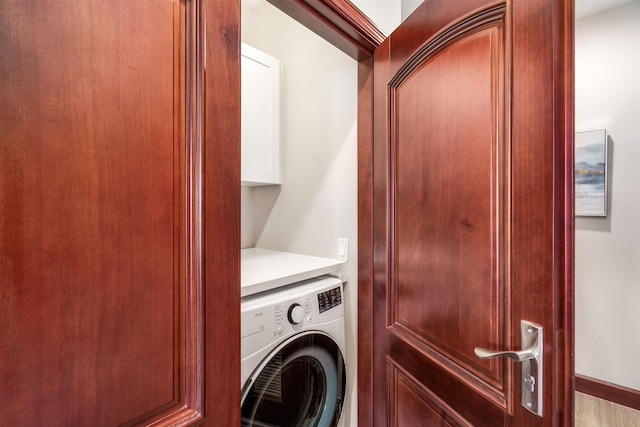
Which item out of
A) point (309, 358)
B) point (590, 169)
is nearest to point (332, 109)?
point (309, 358)

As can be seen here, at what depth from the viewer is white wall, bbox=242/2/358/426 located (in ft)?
4.71

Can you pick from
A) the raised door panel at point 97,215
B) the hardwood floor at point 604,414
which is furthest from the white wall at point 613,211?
the raised door panel at point 97,215

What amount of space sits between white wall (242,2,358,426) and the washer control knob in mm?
380

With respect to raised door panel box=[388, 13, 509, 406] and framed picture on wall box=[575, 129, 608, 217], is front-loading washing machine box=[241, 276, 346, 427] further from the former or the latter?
framed picture on wall box=[575, 129, 608, 217]

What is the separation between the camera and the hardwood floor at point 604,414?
1.54 m

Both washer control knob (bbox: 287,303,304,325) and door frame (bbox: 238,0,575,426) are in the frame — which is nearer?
door frame (bbox: 238,0,575,426)

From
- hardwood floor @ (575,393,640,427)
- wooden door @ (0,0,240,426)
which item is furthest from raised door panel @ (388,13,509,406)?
hardwood floor @ (575,393,640,427)

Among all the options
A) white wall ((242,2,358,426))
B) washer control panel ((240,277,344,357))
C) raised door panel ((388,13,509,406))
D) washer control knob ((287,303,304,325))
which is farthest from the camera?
white wall ((242,2,358,426))

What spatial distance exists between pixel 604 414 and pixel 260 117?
2571mm

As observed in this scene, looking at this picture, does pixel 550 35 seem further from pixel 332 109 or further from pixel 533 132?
pixel 332 109

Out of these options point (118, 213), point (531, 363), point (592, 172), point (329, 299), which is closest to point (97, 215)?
point (118, 213)

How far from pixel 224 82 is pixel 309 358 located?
Answer: 1089 mm

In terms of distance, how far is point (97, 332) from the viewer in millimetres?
471

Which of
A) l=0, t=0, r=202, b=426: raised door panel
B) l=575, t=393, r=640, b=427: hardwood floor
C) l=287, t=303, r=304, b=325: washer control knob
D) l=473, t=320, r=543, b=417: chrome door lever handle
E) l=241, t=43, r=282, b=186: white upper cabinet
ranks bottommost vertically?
l=575, t=393, r=640, b=427: hardwood floor
